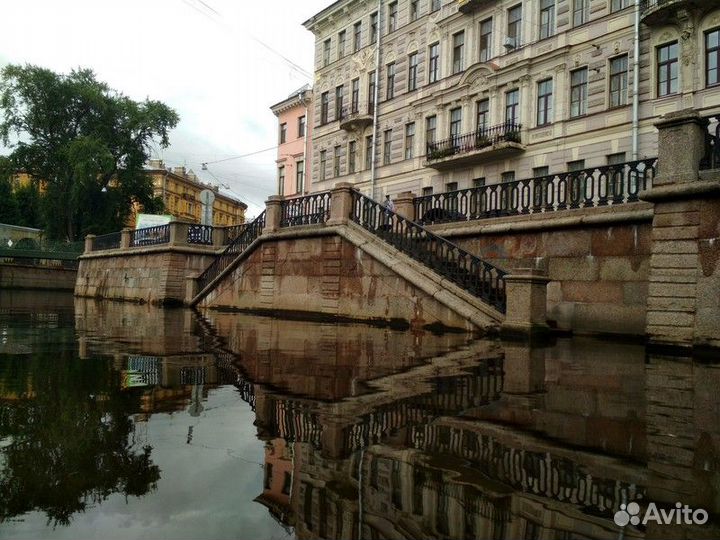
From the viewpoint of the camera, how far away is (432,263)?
38.8ft

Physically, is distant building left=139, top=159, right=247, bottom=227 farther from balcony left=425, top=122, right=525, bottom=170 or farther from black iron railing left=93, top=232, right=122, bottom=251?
balcony left=425, top=122, right=525, bottom=170

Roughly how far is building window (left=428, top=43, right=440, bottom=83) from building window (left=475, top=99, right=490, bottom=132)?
363 cm

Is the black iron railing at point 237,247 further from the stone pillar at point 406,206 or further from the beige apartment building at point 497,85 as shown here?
the beige apartment building at point 497,85

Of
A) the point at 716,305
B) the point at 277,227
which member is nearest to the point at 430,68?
the point at 277,227

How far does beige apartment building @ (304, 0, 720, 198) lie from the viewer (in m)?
20.5

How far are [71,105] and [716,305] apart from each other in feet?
163

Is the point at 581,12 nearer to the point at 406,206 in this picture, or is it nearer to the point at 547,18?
the point at 547,18

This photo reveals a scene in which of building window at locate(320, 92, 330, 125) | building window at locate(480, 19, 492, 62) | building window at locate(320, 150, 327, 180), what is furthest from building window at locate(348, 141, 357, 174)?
building window at locate(480, 19, 492, 62)

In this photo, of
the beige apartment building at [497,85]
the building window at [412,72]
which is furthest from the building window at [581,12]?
the building window at [412,72]

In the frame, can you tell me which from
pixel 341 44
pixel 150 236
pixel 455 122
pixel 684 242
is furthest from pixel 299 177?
pixel 684 242

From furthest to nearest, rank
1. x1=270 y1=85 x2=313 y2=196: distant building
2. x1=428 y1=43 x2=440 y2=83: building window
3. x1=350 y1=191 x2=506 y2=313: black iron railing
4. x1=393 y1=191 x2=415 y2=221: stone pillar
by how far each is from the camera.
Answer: x1=270 y1=85 x2=313 y2=196: distant building
x1=428 y1=43 x2=440 y2=83: building window
x1=393 y1=191 x2=415 y2=221: stone pillar
x1=350 y1=191 x2=506 y2=313: black iron railing

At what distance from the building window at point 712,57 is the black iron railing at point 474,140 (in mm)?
7397

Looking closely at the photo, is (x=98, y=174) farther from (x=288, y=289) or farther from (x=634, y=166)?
(x=634, y=166)

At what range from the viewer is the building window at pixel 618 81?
21.7m
